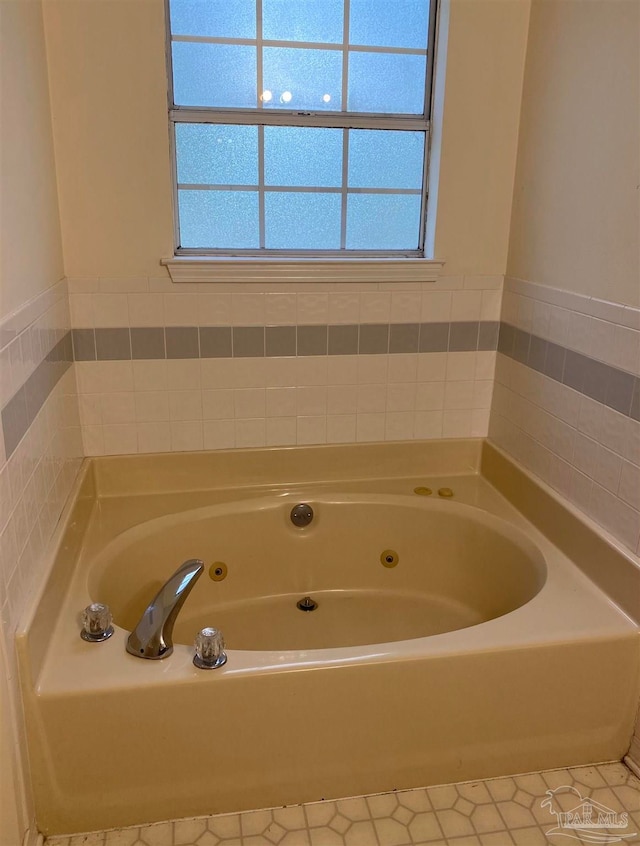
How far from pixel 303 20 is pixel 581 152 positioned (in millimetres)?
960

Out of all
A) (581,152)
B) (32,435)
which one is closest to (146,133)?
(32,435)

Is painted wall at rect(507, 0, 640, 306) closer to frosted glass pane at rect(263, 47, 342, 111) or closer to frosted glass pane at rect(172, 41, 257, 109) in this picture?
frosted glass pane at rect(263, 47, 342, 111)

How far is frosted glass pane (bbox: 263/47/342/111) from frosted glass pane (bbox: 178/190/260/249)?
0.31 metres

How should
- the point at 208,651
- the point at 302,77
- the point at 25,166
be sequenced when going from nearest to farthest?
the point at 208,651 → the point at 25,166 → the point at 302,77

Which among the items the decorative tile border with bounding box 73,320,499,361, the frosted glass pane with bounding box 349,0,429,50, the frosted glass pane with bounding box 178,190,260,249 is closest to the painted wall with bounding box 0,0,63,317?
the decorative tile border with bounding box 73,320,499,361

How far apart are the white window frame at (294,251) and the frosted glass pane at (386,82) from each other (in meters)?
0.02

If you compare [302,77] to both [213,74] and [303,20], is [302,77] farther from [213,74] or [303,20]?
[213,74]

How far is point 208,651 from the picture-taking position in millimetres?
1520

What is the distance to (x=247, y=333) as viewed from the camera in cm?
227

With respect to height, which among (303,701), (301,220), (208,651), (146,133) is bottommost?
(303,701)

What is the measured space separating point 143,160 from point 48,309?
22.8 inches

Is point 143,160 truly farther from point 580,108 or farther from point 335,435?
point 580,108

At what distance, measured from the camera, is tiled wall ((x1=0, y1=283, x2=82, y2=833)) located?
4.40 feet

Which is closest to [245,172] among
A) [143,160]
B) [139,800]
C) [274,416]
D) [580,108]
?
[143,160]
